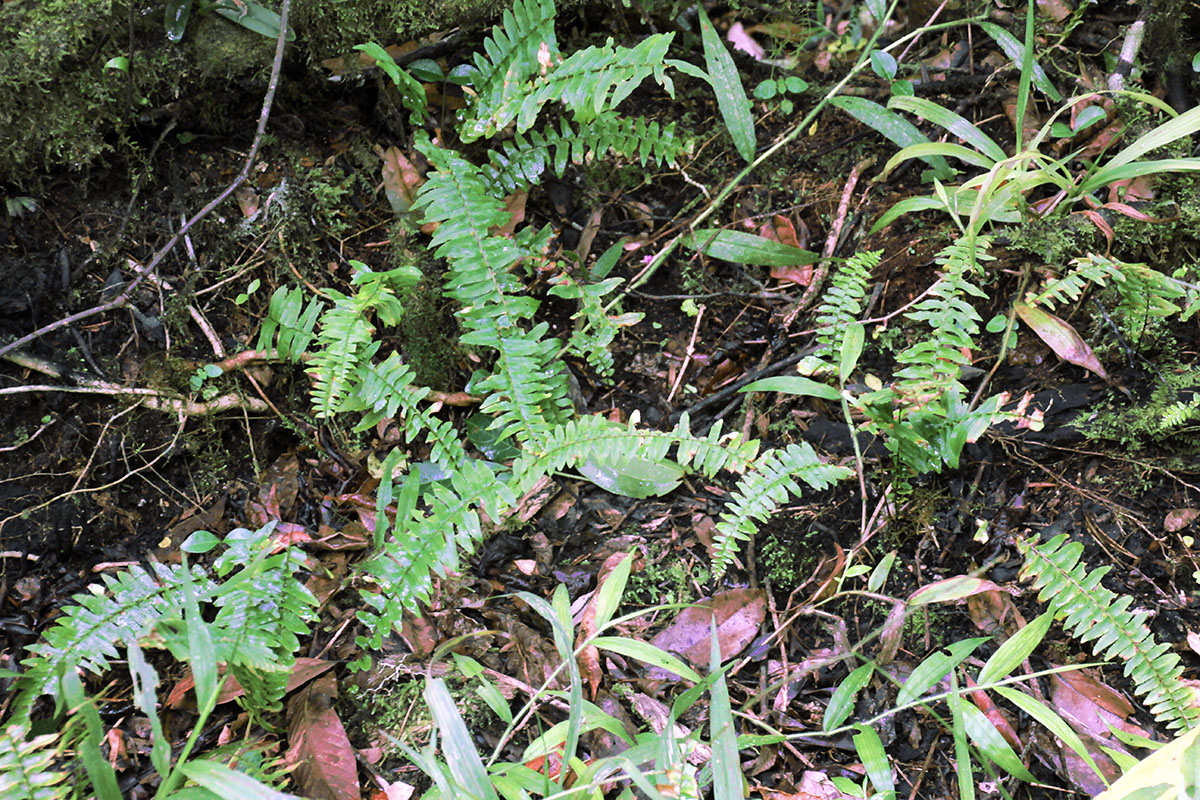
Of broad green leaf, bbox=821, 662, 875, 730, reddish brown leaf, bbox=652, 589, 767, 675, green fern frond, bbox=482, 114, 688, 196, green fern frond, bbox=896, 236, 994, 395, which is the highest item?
green fern frond, bbox=482, 114, 688, 196

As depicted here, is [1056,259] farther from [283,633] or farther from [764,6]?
[283,633]

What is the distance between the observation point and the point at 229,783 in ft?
4.88

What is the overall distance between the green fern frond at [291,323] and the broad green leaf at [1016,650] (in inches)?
82.6

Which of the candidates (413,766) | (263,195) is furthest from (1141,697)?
(263,195)

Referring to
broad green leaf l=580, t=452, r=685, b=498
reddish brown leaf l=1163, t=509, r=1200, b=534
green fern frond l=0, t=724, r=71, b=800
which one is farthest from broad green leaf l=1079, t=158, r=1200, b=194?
green fern frond l=0, t=724, r=71, b=800

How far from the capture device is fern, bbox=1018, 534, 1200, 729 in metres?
1.88

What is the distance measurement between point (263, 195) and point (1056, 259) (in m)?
2.62

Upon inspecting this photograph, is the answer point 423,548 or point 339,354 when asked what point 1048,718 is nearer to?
point 423,548

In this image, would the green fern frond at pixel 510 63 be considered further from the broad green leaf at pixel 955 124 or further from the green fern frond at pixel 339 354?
the broad green leaf at pixel 955 124

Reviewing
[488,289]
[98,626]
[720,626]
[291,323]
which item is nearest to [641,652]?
[720,626]

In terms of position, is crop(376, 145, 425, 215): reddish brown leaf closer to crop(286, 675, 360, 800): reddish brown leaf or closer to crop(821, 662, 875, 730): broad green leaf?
crop(286, 675, 360, 800): reddish brown leaf

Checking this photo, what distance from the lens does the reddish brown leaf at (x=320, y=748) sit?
1.96m

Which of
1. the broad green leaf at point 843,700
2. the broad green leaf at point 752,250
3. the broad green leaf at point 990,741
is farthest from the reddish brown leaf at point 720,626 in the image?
the broad green leaf at point 752,250

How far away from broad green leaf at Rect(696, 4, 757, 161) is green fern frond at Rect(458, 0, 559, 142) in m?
0.56
